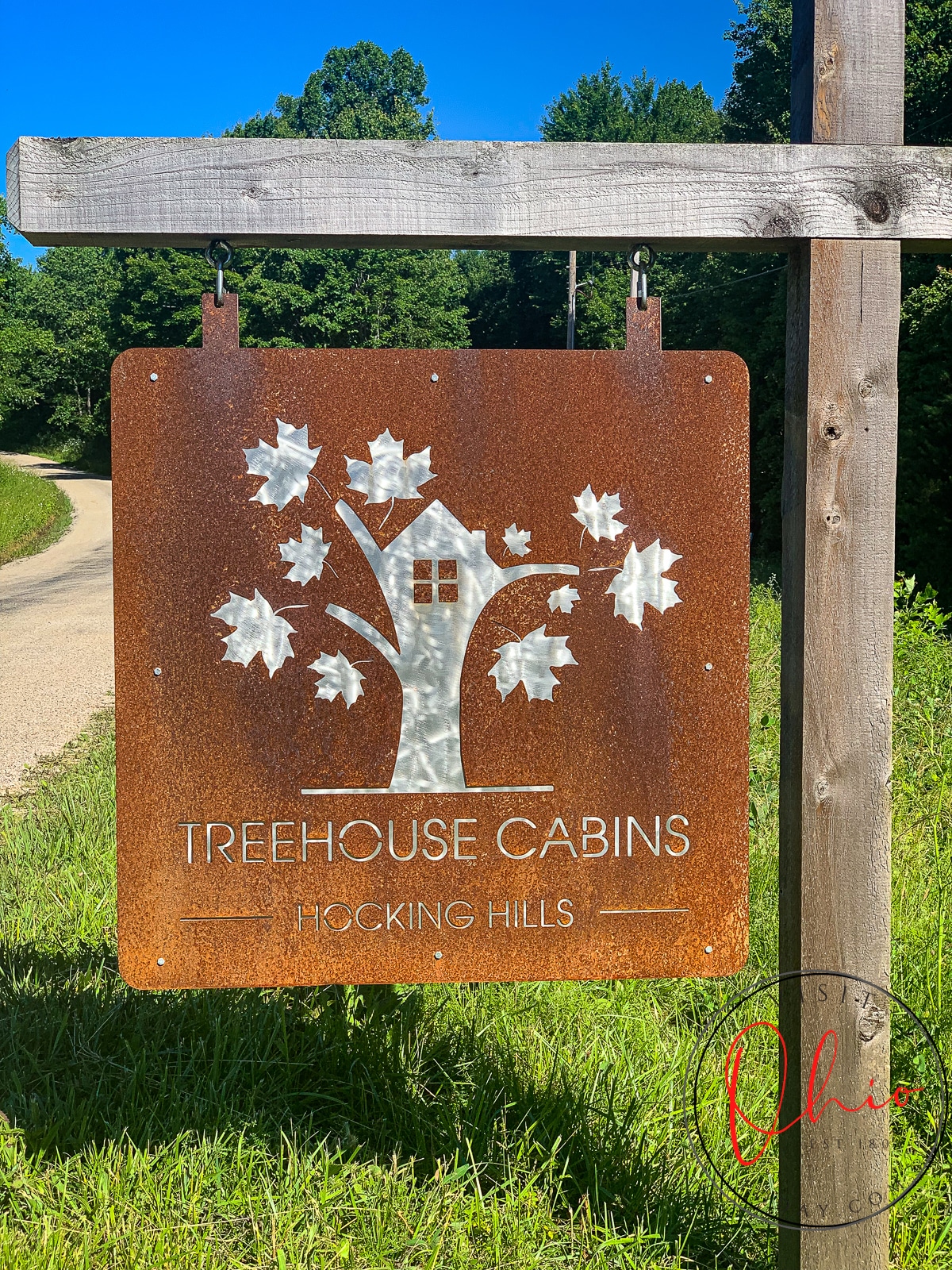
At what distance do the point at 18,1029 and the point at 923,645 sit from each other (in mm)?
4815

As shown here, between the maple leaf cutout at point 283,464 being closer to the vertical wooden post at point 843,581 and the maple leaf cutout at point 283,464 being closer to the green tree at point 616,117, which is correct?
the vertical wooden post at point 843,581

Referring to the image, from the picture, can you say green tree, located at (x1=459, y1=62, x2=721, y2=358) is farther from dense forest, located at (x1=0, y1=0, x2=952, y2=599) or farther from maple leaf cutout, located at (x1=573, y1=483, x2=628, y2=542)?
maple leaf cutout, located at (x1=573, y1=483, x2=628, y2=542)

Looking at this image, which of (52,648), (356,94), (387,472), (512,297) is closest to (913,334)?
(52,648)

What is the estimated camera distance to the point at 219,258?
1.65 meters

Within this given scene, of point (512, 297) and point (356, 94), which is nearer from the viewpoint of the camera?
point (512, 297)

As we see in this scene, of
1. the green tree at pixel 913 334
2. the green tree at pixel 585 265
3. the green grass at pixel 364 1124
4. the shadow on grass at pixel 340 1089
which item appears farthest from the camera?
the green tree at pixel 585 265

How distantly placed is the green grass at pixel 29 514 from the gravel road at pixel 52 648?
51cm

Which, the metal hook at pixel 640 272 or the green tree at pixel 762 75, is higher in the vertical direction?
the green tree at pixel 762 75

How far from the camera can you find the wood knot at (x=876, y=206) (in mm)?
1616

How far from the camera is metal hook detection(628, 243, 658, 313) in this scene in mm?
1676

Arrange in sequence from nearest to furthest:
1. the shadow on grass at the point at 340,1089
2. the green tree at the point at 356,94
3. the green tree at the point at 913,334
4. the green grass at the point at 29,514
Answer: the shadow on grass at the point at 340,1089 < the green tree at the point at 913,334 < the green grass at the point at 29,514 < the green tree at the point at 356,94

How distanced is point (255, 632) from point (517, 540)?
1.51ft

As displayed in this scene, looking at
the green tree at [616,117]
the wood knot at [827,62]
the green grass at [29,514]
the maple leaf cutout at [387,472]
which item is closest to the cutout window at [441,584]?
the maple leaf cutout at [387,472]

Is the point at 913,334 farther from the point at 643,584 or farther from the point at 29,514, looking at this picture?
the point at 29,514
